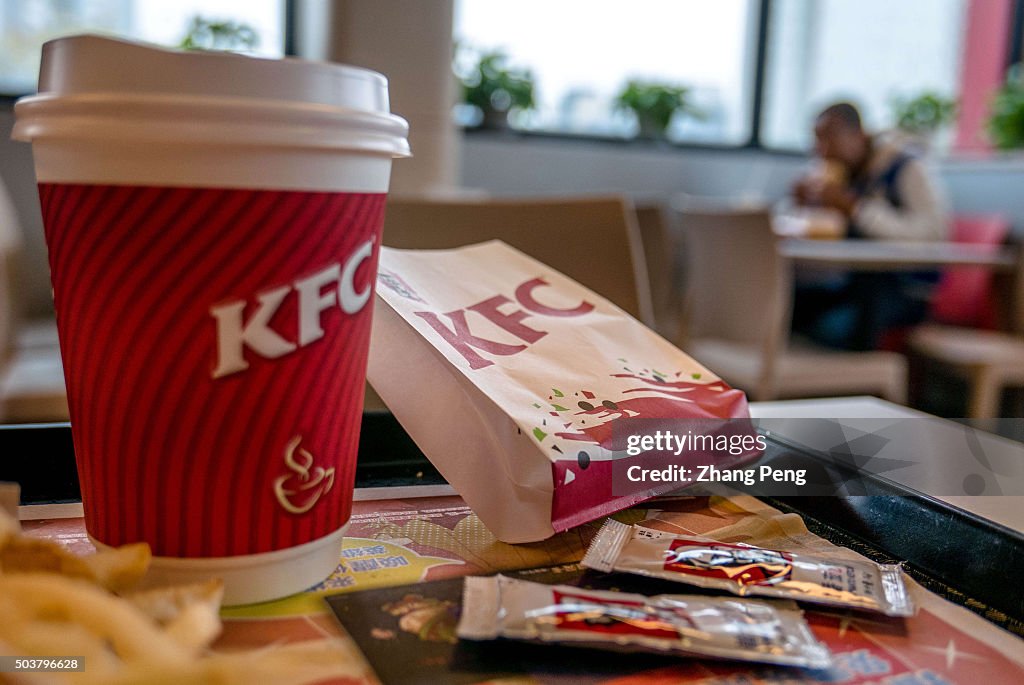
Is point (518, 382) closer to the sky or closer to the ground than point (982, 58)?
Result: closer to the ground

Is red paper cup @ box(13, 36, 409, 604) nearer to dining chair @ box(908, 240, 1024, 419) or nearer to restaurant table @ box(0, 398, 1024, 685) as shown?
restaurant table @ box(0, 398, 1024, 685)

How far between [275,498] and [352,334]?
7cm

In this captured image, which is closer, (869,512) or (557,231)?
(869,512)

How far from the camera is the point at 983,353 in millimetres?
3061

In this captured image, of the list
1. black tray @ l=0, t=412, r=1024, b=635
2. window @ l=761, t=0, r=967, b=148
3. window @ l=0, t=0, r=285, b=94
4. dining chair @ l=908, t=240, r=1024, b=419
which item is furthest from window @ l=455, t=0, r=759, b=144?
black tray @ l=0, t=412, r=1024, b=635

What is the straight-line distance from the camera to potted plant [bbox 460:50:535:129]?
4023 mm

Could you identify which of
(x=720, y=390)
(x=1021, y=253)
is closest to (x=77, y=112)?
(x=720, y=390)

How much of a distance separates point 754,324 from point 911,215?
1364 mm

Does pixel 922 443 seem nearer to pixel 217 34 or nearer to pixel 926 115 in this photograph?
pixel 217 34

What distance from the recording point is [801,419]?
0.68 m

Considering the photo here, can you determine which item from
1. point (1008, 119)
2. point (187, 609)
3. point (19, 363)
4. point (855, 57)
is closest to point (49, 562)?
point (187, 609)

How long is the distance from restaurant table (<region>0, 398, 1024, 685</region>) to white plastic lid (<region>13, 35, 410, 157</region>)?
0.62 ft

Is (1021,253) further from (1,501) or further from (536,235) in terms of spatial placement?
(1,501)

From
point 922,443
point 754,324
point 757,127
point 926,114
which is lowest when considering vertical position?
point 754,324
